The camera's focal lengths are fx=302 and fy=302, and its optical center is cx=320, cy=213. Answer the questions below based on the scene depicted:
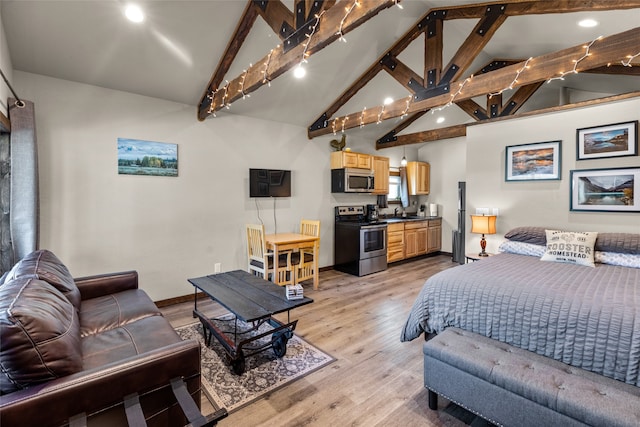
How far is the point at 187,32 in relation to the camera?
9.63ft

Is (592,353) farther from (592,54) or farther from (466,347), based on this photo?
(592,54)

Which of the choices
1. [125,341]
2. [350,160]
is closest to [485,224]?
[350,160]

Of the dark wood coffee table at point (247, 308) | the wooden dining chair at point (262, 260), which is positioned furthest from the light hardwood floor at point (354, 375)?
the wooden dining chair at point (262, 260)

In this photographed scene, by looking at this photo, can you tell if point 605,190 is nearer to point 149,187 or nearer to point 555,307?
point 555,307

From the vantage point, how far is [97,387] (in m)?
1.26

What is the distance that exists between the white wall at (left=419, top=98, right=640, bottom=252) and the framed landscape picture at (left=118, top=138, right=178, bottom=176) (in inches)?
166

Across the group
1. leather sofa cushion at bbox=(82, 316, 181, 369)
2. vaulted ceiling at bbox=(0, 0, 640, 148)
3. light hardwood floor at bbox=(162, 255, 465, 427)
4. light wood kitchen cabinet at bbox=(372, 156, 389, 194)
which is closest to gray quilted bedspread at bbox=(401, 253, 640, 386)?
light hardwood floor at bbox=(162, 255, 465, 427)

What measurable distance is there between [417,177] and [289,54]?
485 cm

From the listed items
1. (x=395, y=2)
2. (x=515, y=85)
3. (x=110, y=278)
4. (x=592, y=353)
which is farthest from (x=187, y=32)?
(x=592, y=353)

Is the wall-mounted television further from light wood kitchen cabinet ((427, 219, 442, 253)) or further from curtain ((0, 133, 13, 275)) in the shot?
light wood kitchen cabinet ((427, 219, 442, 253))

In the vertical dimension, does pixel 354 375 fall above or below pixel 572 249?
below

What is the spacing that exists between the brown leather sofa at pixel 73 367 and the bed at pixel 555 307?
5.78 feet

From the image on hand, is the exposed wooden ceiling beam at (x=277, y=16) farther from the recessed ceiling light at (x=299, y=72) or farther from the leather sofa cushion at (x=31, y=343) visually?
the leather sofa cushion at (x=31, y=343)

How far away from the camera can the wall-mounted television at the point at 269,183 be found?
450cm
